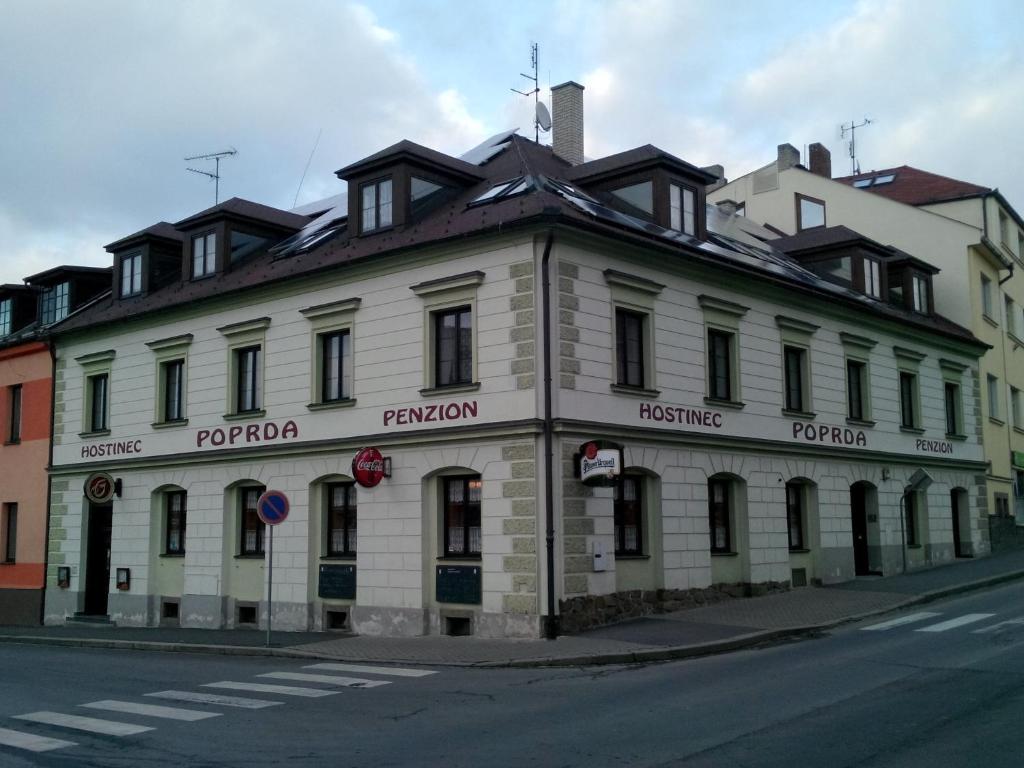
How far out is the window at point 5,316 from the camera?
109 feet

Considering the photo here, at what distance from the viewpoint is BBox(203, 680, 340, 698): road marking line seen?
1348cm

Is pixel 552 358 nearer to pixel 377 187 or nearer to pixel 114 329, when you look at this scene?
pixel 377 187

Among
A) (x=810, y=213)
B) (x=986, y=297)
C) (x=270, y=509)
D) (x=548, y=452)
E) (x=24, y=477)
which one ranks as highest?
(x=810, y=213)

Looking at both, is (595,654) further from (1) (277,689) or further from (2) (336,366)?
(2) (336,366)

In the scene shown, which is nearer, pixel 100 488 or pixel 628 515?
pixel 628 515

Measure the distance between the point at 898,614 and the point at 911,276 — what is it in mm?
14050

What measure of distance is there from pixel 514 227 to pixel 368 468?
5449 mm

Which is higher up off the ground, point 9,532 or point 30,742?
point 9,532

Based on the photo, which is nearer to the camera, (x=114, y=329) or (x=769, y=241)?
(x=114, y=329)

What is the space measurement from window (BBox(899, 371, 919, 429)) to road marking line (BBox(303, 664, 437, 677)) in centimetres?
1842

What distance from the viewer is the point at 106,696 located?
1370 centimetres

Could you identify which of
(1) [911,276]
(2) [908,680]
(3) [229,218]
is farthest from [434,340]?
(1) [911,276]

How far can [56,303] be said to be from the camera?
32.0 meters

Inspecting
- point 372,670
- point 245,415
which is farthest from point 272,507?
point 245,415
